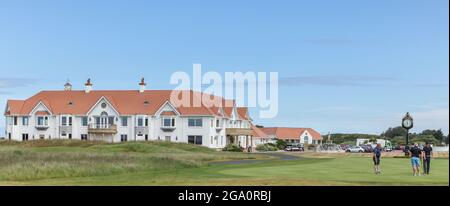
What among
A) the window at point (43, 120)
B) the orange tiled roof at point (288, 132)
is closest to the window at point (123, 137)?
the window at point (43, 120)

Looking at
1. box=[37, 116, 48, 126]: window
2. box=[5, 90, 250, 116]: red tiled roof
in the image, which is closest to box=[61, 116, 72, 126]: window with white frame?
box=[5, 90, 250, 116]: red tiled roof

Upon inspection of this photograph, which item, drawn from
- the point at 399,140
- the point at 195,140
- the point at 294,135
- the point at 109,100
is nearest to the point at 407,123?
the point at 195,140

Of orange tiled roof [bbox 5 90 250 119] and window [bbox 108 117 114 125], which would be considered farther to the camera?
window [bbox 108 117 114 125]

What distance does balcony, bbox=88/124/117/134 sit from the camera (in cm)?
8994

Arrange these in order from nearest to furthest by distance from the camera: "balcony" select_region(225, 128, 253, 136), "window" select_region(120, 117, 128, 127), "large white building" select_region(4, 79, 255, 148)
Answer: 1. "large white building" select_region(4, 79, 255, 148)
2. "window" select_region(120, 117, 128, 127)
3. "balcony" select_region(225, 128, 253, 136)

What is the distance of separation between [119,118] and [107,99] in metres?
3.25

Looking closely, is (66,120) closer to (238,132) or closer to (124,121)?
(124,121)

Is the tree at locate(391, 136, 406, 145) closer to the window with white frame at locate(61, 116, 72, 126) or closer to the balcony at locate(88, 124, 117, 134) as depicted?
the balcony at locate(88, 124, 117, 134)

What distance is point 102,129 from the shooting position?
90.1 m

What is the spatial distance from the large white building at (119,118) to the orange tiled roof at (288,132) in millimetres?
37589
